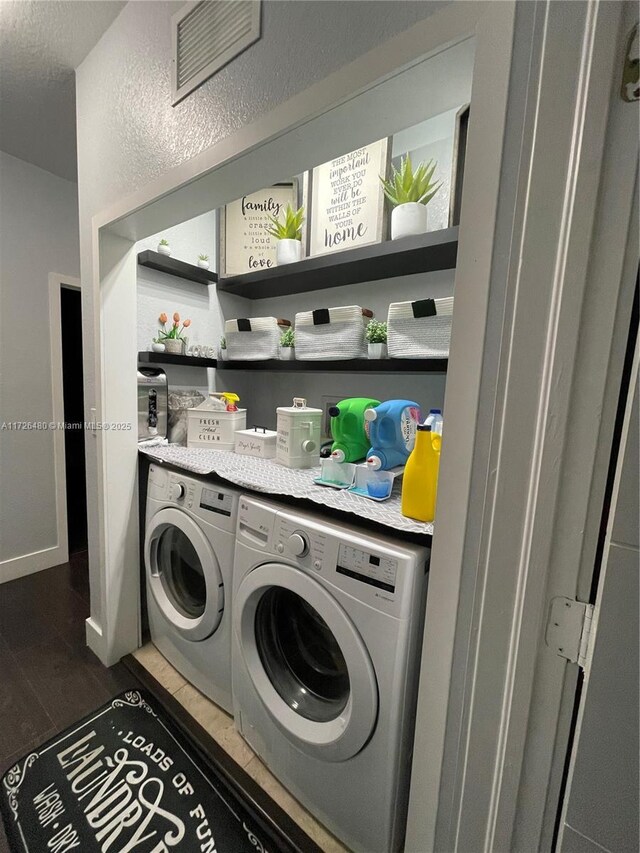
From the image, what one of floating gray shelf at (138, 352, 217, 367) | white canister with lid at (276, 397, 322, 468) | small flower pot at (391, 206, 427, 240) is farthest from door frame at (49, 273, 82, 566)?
small flower pot at (391, 206, 427, 240)

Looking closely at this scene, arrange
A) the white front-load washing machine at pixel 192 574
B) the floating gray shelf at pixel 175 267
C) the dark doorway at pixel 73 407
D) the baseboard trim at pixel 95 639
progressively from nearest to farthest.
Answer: the white front-load washing machine at pixel 192 574 → the baseboard trim at pixel 95 639 → the floating gray shelf at pixel 175 267 → the dark doorway at pixel 73 407

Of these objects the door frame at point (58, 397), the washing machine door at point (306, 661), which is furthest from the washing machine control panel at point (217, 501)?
the door frame at point (58, 397)

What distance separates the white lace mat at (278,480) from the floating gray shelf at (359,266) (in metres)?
0.85

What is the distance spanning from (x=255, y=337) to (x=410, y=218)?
93 cm

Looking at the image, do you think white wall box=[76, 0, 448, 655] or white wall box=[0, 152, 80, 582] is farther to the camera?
white wall box=[0, 152, 80, 582]

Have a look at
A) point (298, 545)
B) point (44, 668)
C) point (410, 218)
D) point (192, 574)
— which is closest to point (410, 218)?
point (410, 218)

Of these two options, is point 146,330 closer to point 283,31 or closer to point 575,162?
point 283,31

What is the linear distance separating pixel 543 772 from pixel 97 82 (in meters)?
2.28

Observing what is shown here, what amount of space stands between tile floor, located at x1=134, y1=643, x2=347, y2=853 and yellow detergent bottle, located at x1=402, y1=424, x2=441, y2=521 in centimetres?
100

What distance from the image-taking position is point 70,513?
2914mm

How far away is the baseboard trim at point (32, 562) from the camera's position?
206cm

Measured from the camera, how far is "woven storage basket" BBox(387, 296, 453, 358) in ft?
4.00

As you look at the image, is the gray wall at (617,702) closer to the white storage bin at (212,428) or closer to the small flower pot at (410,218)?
the small flower pot at (410,218)

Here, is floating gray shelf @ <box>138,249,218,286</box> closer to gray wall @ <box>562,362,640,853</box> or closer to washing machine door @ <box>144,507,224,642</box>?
washing machine door @ <box>144,507,224,642</box>
